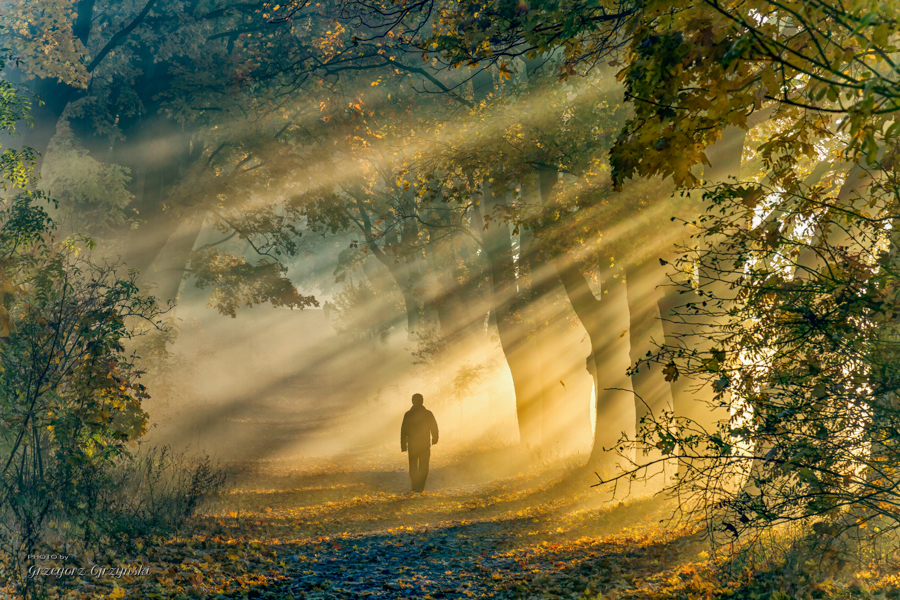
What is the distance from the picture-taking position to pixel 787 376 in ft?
14.0

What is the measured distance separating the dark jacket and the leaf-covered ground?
124 cm

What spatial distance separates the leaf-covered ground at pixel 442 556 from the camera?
515 centimetres

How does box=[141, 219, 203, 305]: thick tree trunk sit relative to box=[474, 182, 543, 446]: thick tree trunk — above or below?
above

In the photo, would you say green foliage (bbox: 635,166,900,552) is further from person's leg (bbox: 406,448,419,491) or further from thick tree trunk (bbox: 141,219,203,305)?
thick tree trunk (bbox: 141,219,203,305)

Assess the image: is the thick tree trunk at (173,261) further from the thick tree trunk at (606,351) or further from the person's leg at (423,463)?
the thick tree trunk at (606,351)

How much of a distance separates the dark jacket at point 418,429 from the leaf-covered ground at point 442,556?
124 centimetres

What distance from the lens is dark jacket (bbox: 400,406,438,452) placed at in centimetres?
1286

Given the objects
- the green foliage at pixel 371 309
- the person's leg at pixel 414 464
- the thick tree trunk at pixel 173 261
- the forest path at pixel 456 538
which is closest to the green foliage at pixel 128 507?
the forest path at pixel 456 538

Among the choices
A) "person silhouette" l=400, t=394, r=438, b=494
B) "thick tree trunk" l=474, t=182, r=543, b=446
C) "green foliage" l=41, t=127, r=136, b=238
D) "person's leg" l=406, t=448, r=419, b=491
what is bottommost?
"person's leg" l=406, t=448, r=419, b=491

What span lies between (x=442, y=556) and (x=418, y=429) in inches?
227

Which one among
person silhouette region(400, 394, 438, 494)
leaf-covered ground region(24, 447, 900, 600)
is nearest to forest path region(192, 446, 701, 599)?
leaf-covered ground region(24, 447, 900, 600)

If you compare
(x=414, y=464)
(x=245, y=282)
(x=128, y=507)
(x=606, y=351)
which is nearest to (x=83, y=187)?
(x=245, y=282)

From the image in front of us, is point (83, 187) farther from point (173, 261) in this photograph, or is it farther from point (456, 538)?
point (456, 538)

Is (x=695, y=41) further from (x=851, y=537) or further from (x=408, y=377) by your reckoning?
(x=408, y=377)
